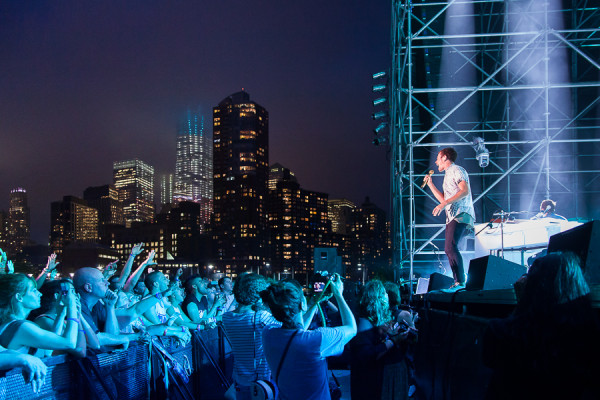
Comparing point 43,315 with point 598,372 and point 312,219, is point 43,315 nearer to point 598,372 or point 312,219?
point 598,372

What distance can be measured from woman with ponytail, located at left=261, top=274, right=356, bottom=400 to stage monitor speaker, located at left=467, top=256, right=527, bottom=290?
4.47 feet

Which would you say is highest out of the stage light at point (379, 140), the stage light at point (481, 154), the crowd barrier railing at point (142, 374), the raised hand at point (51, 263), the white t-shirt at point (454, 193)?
the stage light at point (379, 140)

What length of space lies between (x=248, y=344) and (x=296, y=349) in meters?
1.00

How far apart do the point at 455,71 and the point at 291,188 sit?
16964 centimetres

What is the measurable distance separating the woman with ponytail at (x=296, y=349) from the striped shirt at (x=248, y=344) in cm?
76

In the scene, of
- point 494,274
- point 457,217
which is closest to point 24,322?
point 494,274

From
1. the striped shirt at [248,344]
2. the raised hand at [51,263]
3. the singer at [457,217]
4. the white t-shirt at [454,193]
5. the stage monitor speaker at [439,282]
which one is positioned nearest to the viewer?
the striped shirt at [248,344]

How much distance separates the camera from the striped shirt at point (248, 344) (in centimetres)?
382

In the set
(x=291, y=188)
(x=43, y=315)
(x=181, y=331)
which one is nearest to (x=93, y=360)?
(x=43, y=315)

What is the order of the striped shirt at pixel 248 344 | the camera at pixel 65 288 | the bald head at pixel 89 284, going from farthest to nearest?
the bald head at pixel 89 284
the striped shirt at pixel 248 344
the camera at pixel 65 288

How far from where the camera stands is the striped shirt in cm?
382

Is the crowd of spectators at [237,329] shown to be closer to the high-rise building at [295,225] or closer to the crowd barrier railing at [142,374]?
the crowd barrier railing at [142,374]

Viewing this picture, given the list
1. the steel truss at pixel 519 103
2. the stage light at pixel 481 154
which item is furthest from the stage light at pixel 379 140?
the stage light at pixel 481 154

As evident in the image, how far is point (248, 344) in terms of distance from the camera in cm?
386
